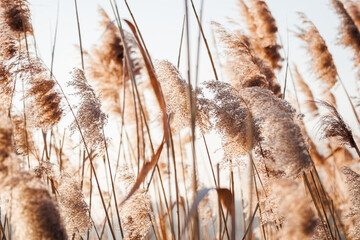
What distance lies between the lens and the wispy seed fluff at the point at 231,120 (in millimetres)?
1574

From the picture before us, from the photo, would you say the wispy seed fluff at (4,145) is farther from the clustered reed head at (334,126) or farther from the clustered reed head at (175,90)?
the clustered reed head at (334,126)

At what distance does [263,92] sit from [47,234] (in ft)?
3.49

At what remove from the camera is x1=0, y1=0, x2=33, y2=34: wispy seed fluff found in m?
2.21

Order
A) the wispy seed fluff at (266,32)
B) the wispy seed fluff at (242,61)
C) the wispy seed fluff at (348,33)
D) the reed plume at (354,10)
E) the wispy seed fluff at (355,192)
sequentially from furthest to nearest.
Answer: the reed plume at (354,10)
the wispy seed fluff at (348,33)
the wispy seed fluff at (266,32)
the wispy seed fluff at (242,61)
the wispy seed fluff at (355,192)

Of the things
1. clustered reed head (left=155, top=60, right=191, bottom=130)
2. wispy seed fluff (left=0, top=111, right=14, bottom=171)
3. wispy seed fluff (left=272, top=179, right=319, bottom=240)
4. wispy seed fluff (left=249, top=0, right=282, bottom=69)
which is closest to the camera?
wispy seed fluff (left=272, top=179, right=319, bottom=240)

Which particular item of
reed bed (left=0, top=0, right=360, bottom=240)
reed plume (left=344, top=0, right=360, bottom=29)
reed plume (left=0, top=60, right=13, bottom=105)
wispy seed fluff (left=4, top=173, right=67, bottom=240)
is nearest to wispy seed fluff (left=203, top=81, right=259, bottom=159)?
reed bed (left=0, top=0, right=360, bottom=240)

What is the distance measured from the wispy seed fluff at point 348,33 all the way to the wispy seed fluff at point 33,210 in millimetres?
3848

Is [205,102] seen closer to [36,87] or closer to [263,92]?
[263,92]

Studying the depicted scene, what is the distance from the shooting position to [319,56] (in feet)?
12.0

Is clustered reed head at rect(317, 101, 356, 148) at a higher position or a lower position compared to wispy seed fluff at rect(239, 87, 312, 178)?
higher

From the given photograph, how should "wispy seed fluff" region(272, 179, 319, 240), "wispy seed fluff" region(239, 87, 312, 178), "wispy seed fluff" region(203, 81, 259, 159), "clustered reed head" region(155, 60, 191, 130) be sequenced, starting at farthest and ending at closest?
1. "clustered reed head" region(155, 60, 191, 130)
2. "wispy seed fluff" region(203, 81, 259, 159)
3. "wispy seed fluff" region(239, 87, 312, 178)
4. "wispy seed fluff" region(272, 179, 319, 240)

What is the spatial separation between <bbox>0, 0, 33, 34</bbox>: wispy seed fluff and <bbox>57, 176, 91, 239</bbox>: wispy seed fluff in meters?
1.20

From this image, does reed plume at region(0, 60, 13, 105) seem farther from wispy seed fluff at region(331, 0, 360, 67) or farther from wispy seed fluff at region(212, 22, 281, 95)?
wispy seed fluff at region(331, 0, 360, 67)

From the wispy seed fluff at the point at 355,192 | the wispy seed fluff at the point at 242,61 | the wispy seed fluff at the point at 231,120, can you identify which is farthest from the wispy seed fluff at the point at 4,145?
the wispy seed fluff at the point at 355,192
